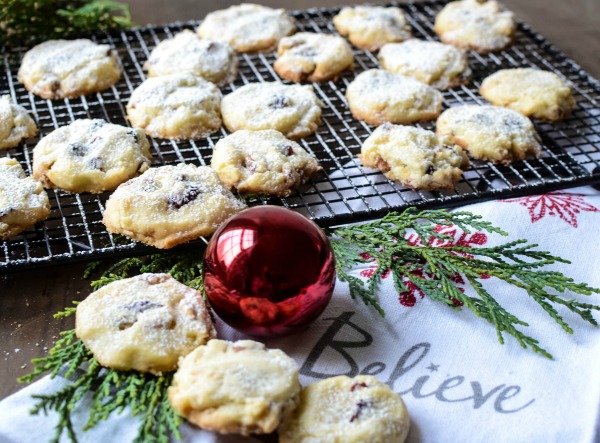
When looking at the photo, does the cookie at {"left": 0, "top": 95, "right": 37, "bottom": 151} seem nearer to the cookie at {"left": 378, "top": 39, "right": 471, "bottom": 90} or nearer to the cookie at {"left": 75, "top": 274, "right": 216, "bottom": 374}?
the cookie at {"left": 75, "top": 274, "right": 216, "bottom": 374}

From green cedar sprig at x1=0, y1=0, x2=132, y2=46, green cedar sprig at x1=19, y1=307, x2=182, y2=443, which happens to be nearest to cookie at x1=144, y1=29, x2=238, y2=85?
green cedar sprig at x1=0, y1=0, x2=132, y2=46

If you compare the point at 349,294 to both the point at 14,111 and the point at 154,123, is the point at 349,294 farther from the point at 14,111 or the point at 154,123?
the point at 14,111

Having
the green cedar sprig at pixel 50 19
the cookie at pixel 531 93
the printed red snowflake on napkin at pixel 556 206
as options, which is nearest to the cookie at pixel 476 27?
the cookie at pixel 531 93

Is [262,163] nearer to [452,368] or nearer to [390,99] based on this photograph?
[390,99]

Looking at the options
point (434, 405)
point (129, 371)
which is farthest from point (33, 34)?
point (434, 405)

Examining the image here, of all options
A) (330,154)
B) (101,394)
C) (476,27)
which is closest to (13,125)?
(330,154)

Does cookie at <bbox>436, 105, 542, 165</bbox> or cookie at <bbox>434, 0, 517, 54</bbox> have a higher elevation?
cookie at <bbox>434, 0, 517, 54</bbox>
